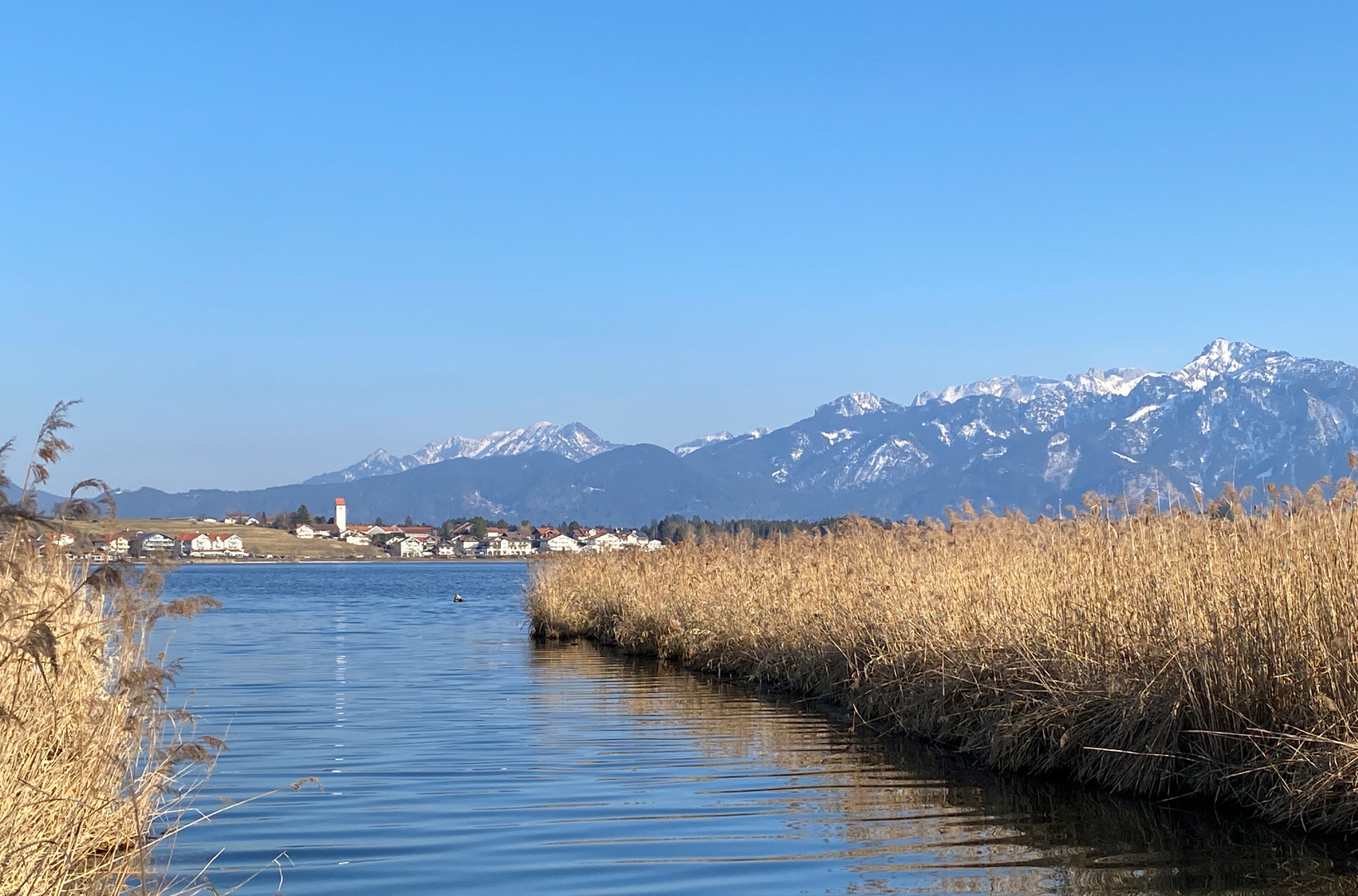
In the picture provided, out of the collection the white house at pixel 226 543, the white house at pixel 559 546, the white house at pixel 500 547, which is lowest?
the white house at pixel 500 547

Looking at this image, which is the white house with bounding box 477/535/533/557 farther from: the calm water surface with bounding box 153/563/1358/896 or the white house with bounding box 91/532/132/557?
the white house with bounding box 91/532/132/557

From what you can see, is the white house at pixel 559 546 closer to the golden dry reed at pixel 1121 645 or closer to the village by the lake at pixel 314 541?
the village by the lake at pixel 314 541

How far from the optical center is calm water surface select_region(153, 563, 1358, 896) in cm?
777

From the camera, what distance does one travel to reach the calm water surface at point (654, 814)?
7.77m

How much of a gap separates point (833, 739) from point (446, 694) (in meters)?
7.47

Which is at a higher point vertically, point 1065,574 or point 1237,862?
point 1065,574

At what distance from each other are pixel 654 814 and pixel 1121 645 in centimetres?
425

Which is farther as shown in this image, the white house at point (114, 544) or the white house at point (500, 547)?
the white house at point (500, 547)

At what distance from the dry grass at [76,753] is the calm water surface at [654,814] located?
2.35 ft

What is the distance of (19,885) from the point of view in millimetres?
4891

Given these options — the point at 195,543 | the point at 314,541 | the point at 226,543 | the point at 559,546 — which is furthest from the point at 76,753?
the point at 314,541

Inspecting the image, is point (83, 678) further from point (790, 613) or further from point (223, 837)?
point (790, 613)

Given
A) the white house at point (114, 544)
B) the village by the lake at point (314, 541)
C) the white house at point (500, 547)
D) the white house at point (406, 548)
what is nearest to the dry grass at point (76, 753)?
the white house at point (114, 544)

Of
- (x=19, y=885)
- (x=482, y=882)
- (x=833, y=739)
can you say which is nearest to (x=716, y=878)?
(x=482, y=882)
